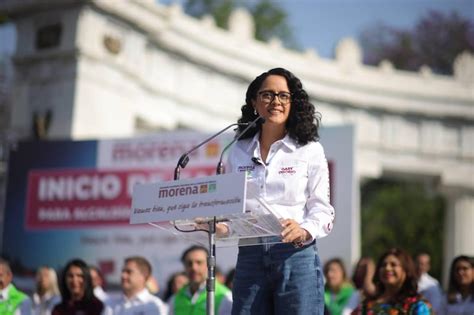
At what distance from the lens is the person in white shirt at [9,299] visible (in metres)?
8.09

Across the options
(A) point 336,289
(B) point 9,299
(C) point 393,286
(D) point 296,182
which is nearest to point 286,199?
(D) point 296,182

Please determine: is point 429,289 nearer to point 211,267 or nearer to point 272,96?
point 272,96

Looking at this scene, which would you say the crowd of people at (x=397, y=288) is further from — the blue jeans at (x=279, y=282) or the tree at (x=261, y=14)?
the tree at (x=261, y=14)

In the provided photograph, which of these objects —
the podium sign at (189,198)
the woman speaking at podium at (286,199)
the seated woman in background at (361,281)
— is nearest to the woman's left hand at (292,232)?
the woman speaking at podium at (286,199)

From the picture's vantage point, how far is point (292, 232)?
4.50m

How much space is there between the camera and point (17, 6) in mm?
19781

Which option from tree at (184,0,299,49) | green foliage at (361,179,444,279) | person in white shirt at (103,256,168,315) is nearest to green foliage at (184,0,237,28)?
tree at (184,0,299,49)

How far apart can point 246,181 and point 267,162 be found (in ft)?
1.93

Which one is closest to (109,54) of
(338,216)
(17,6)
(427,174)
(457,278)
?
(17,6)

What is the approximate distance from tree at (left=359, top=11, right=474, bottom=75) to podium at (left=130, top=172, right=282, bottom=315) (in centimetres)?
3711

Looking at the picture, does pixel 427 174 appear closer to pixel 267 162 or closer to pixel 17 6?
pixel 17 6

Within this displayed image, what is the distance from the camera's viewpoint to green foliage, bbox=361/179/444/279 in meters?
36.9

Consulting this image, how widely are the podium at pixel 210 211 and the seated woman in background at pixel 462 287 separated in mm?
4009

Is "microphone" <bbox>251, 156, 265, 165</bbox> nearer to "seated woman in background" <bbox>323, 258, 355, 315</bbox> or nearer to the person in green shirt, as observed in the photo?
the person in green shirt
